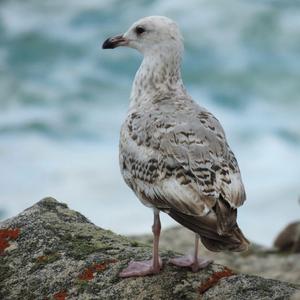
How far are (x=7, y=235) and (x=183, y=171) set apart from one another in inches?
53.2

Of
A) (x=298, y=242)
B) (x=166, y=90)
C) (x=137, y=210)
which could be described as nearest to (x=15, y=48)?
(x=137, y=210)

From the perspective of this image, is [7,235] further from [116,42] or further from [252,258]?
[252,258]

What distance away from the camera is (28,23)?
30844 mm

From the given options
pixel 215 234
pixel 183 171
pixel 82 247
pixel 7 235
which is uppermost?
pixel 183 171

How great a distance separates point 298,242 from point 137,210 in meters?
9.25

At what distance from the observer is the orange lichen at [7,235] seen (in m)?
7.28

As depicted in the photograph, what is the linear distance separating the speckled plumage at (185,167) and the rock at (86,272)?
29cm

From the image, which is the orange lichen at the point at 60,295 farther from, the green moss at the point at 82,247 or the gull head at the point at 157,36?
the gull head at the point at 157,36

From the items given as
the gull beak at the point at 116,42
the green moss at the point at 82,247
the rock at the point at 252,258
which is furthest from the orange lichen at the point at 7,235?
the rock at the point at 252,258

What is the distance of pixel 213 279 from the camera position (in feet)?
22.3

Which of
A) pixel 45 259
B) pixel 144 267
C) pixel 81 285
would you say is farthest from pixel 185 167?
pixel 45 259

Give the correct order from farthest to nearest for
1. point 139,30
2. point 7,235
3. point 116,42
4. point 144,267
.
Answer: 1. point 116,42
2. point 139,30
3. point 7,235
4. point 144,267

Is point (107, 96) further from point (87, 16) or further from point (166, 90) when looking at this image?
point (166, 90)

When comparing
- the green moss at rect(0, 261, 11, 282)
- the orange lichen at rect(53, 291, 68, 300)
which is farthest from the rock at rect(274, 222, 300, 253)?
the orange lichen at rect(53, 291, 68, 300)
